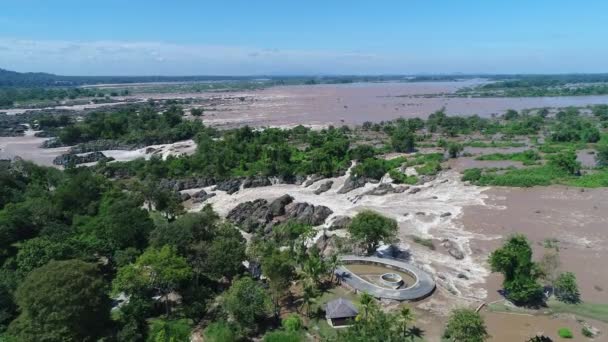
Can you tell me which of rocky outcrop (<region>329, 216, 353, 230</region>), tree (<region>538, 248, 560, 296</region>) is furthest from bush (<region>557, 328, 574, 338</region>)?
rocky outcrop (<region>329, 216, 353, 230</region>)

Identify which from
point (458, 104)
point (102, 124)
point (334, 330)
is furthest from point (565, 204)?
point (458, 104)

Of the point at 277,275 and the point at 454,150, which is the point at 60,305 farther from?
the point at 454,150

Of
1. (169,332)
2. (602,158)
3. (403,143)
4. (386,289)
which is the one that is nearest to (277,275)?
(169,332)

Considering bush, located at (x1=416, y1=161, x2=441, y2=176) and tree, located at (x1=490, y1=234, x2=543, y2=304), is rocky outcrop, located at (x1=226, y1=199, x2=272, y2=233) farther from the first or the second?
bush, located at (x1=416, y1=161, x2=441, y2=176)

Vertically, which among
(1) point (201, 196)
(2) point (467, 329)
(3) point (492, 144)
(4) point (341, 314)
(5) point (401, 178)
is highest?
(3) point (492, 144)

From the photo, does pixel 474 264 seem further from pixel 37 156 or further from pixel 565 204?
pixel 37 156

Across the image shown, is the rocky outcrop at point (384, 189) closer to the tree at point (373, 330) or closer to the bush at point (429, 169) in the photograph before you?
the bush at point (429, 169)
